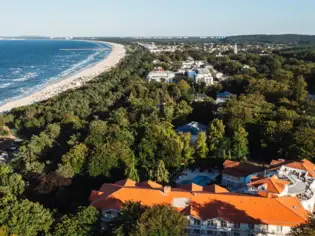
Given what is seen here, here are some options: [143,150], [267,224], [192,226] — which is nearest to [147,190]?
[192,226]

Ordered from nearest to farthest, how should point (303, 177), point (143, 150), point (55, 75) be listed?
point (303, 177) < point (143, 150) < point (55, 75)

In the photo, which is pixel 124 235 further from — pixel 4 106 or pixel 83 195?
pixel 4 106

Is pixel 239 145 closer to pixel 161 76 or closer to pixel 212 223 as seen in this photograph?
pixel 212 223

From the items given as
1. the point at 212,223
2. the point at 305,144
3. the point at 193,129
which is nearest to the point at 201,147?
the point at 193,129

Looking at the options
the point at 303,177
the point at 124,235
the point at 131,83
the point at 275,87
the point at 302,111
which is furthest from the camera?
the point at 131,83

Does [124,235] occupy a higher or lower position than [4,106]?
higher

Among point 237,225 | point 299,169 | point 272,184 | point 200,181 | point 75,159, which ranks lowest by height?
point 200,181

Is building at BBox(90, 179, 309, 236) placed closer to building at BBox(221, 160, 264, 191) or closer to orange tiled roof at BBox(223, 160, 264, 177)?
building at BBox(221, 160, 264, 191)

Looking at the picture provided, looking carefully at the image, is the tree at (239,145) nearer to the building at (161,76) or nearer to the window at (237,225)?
the window at (237,225)
